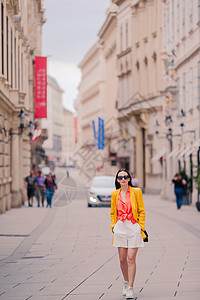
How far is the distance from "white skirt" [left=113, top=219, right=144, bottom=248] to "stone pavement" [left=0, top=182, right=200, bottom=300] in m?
0.66

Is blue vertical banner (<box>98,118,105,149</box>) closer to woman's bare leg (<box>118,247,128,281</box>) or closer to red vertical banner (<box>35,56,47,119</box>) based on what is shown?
red vertical banner (<box>35,56,47,119</box>)

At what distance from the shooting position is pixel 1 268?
1362cm

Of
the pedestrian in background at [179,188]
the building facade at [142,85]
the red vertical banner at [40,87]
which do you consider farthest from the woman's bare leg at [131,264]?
the red vertical banner at [40,87]

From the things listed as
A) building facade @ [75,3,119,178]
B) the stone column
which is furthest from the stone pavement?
building facade @ [75,3,119,178]

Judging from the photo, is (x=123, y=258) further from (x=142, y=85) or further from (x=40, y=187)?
(x=142, y=85)

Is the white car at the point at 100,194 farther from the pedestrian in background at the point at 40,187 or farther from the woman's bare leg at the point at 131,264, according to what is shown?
the woman's bare leg at the point at 131,264

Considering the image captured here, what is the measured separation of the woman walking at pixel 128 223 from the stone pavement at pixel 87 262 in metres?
0.46

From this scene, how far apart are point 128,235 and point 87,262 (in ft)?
15.2

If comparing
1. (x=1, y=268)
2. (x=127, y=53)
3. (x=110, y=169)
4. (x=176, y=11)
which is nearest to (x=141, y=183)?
(x=127, y=53)

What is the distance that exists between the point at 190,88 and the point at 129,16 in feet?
91.4

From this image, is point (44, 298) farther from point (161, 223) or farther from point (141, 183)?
point (141, 183)

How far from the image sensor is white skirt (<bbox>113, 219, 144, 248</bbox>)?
382 inches

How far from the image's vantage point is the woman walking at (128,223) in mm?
9680

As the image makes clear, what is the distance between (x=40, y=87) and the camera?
2098 inches
